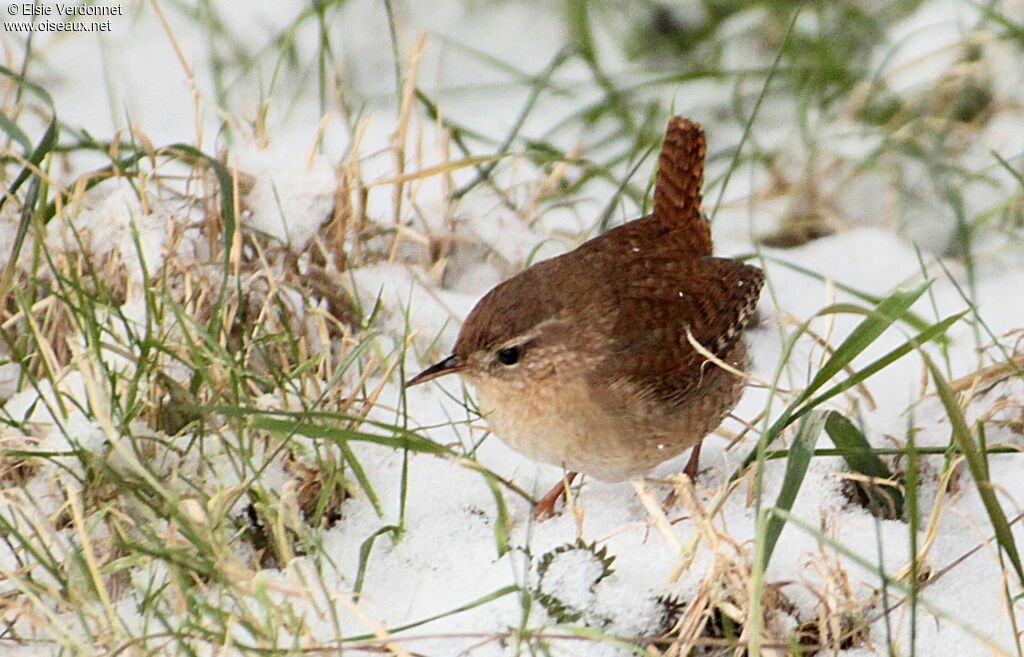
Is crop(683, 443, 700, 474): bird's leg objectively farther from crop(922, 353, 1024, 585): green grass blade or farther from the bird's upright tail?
crop(922, 353, 1024, 585): green grass blade

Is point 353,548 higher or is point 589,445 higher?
point 589,445

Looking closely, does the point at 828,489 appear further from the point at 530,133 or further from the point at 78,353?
the point at 530,133

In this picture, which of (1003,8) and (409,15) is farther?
(409,15)

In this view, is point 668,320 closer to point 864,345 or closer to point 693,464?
point 693,464

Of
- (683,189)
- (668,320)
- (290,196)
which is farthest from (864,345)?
(290,196)

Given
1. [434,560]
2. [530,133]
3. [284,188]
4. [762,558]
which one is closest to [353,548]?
[434,560]

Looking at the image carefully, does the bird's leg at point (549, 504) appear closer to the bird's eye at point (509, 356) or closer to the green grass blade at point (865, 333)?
the bird's eye at point (509, 356)

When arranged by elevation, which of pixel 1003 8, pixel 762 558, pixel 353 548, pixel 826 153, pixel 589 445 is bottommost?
pixel 762 558
